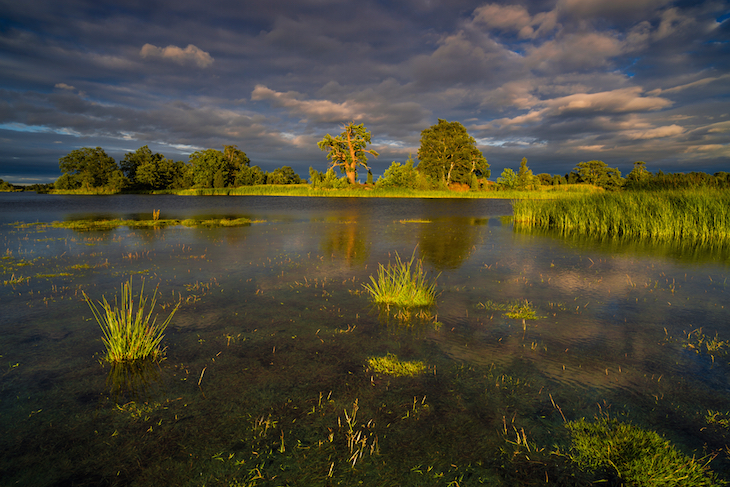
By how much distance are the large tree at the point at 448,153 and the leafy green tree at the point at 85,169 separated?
95679 millimetres

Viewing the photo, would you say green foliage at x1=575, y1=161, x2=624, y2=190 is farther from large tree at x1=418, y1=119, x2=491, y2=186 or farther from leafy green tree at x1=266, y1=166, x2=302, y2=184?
leafy green tree at x1=266, y1=166, x2=302, y2=184

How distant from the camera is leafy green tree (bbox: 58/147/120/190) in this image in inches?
4370

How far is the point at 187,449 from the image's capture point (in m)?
4.16

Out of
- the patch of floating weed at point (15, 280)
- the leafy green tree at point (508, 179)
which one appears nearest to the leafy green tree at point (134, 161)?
the leafy green tree at point (508, 179)

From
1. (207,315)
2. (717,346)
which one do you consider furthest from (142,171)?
(717,346)

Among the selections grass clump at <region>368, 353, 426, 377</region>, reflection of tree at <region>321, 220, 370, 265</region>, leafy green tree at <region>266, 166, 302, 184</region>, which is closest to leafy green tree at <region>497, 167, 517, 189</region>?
leafy green tree at <region>266, 166, 302, 184</region>

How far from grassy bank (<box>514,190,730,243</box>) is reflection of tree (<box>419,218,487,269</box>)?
7.10 metres

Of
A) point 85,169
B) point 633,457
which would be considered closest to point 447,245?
point 633,457

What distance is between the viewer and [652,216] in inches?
891

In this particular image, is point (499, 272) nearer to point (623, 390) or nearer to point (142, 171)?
point (623, 390)

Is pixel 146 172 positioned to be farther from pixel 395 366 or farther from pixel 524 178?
pixel 395 366

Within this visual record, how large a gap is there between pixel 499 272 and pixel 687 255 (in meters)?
9.93

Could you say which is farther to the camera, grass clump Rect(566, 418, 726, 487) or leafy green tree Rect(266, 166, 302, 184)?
leafy green tree Rect(266, 166, 302, 184)

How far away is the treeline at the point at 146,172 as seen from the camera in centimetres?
10831
